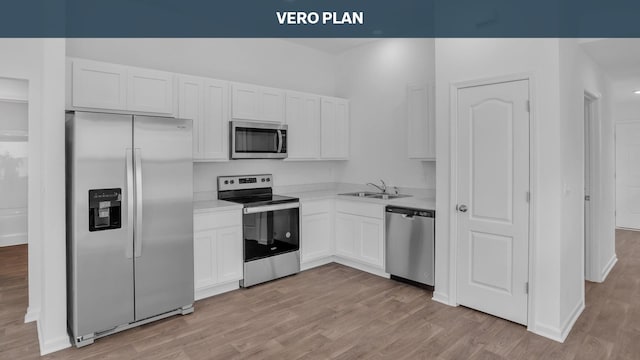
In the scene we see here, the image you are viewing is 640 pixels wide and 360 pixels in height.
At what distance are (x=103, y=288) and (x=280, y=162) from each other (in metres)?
2.71

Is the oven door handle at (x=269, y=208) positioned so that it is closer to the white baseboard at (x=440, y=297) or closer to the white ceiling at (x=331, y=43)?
the white baseboard at (x=440, y=297)

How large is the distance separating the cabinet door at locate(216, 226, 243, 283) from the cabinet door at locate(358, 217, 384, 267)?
1493 millimetres

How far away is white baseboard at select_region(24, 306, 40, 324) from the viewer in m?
3.19

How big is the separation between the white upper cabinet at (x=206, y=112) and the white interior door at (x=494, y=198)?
244cm

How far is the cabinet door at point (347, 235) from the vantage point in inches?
182

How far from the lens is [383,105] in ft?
16.7

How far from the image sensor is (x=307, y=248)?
15.1ft

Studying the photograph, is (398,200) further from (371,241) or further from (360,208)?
(371,241)

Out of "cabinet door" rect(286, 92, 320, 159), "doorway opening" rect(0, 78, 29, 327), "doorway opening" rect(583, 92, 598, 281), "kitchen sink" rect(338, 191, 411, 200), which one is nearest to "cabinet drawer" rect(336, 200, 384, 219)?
"kitchen sink" rect(338, 191, 411, 200)

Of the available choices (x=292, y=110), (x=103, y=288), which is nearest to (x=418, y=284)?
(x=292, y=110)

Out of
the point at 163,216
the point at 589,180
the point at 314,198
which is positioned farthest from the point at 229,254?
the point at 589,180

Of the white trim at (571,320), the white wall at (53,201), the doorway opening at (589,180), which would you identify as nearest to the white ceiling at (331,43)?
the doorway opening at (589,180)
